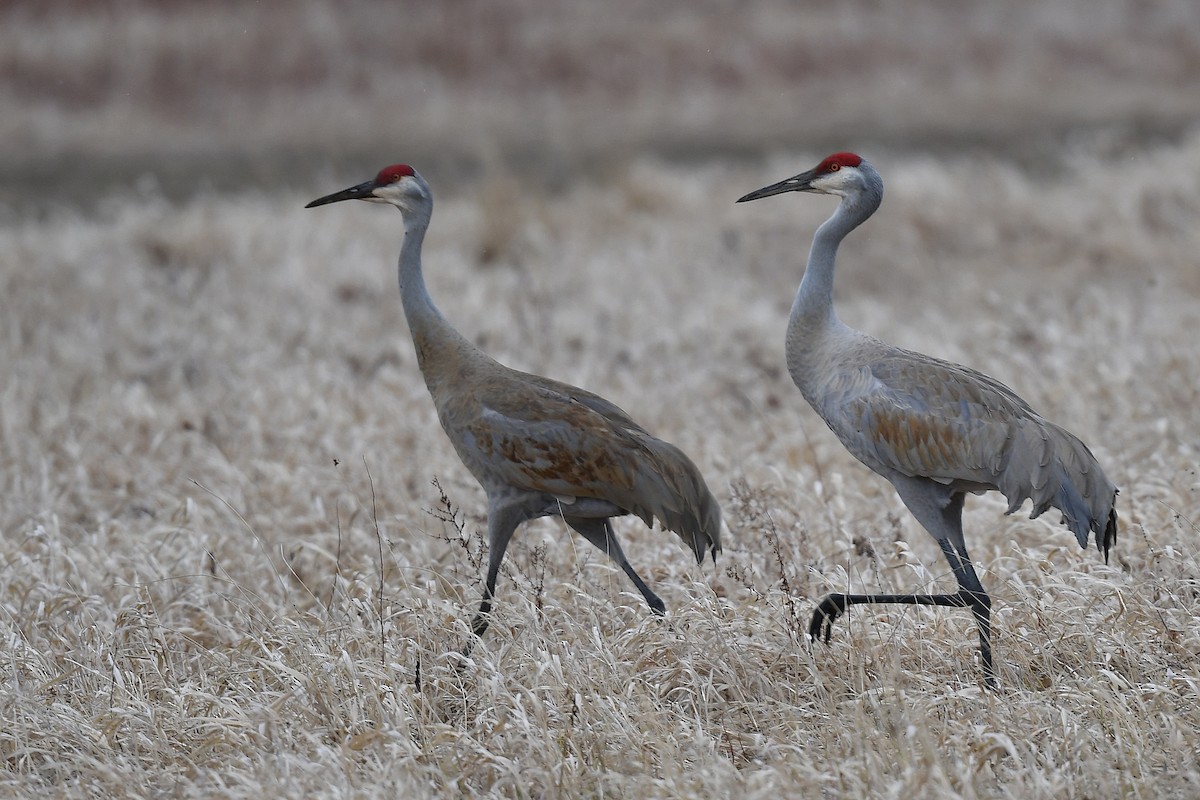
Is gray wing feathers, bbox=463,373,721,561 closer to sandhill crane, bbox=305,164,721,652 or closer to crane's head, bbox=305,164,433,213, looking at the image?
sandhill crane, bbox=305,164,721,652

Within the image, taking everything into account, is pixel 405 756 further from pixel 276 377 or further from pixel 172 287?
pixel 172 287

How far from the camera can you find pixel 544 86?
21.2 m

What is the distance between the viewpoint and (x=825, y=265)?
4.00 meters

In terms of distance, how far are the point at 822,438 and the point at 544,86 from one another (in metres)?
16.2

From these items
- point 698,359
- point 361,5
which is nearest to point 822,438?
point 698,359

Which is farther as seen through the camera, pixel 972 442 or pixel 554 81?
pixel 554 81

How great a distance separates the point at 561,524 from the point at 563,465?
1154 mm

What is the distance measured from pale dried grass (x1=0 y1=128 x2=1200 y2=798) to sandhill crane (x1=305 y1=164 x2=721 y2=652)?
183mm

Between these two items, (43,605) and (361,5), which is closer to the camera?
(43,605)

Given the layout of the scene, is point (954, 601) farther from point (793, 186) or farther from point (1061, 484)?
point (793, 186)

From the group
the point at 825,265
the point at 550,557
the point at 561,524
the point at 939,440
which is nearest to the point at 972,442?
the point at 939,440

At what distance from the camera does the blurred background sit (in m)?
18.1

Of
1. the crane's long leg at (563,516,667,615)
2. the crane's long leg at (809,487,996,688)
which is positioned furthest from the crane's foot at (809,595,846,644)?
the crane's long leg at (563,516,667,615)

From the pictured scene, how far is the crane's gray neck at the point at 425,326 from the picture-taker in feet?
13.7
